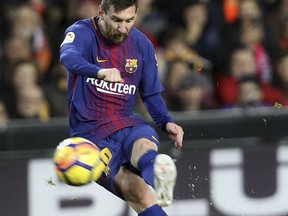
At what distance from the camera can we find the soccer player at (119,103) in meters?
8.06

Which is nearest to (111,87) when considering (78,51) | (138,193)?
(78,51)

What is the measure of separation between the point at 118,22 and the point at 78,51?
1.16ft

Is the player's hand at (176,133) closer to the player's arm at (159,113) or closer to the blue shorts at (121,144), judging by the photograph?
the player's arm at (159,113)

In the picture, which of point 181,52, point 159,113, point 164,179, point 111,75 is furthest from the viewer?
point 181,52

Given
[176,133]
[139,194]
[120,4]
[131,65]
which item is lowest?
[139,194]

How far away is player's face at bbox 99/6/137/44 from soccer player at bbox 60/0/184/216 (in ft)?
0.04

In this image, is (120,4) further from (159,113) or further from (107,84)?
(159,113)

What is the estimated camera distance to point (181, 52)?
11.6m

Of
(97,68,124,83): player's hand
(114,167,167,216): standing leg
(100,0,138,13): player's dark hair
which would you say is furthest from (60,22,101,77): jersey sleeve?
(114,167,167,216): standing leg

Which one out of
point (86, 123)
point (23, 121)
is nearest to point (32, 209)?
point (23, 121)

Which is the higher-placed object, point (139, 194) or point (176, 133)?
point (176, 133)

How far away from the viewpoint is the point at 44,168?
9.76 metres

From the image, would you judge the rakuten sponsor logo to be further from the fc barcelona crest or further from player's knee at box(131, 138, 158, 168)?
player's knee at box(131, 138, 158, 168)

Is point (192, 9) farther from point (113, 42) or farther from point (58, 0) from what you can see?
point (113, 42)
